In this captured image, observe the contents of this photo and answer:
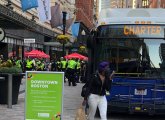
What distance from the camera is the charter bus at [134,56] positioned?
1250 cm

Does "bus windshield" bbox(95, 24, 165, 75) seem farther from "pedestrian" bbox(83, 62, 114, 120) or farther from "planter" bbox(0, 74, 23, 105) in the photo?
"pedestrian" bbox(83, 62, 114, 120)

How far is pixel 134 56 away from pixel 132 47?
0.93 ft

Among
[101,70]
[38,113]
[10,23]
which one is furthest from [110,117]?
[10,23]

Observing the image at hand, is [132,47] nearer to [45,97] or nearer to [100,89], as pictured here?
[100,89]

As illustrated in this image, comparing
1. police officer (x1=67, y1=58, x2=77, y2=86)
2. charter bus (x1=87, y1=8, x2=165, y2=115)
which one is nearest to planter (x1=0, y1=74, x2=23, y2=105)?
charter bus (x1=87, y1=8, x2=165, y2=115)

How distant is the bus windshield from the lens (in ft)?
41.9

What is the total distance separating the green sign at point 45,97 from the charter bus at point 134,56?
174 inches

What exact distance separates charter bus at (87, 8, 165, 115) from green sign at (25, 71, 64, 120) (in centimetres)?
441

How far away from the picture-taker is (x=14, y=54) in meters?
40.1

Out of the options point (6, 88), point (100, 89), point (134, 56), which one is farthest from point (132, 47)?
point (6, 88)

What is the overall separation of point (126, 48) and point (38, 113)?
207 inches

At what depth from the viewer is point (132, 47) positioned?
13.0m

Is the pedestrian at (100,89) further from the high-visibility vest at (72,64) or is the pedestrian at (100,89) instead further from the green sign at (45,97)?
the high-visibility vest at (72,64)

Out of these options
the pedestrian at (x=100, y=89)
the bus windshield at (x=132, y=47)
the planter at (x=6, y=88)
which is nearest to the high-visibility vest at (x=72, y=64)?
the planter at (x=6, y=88)
